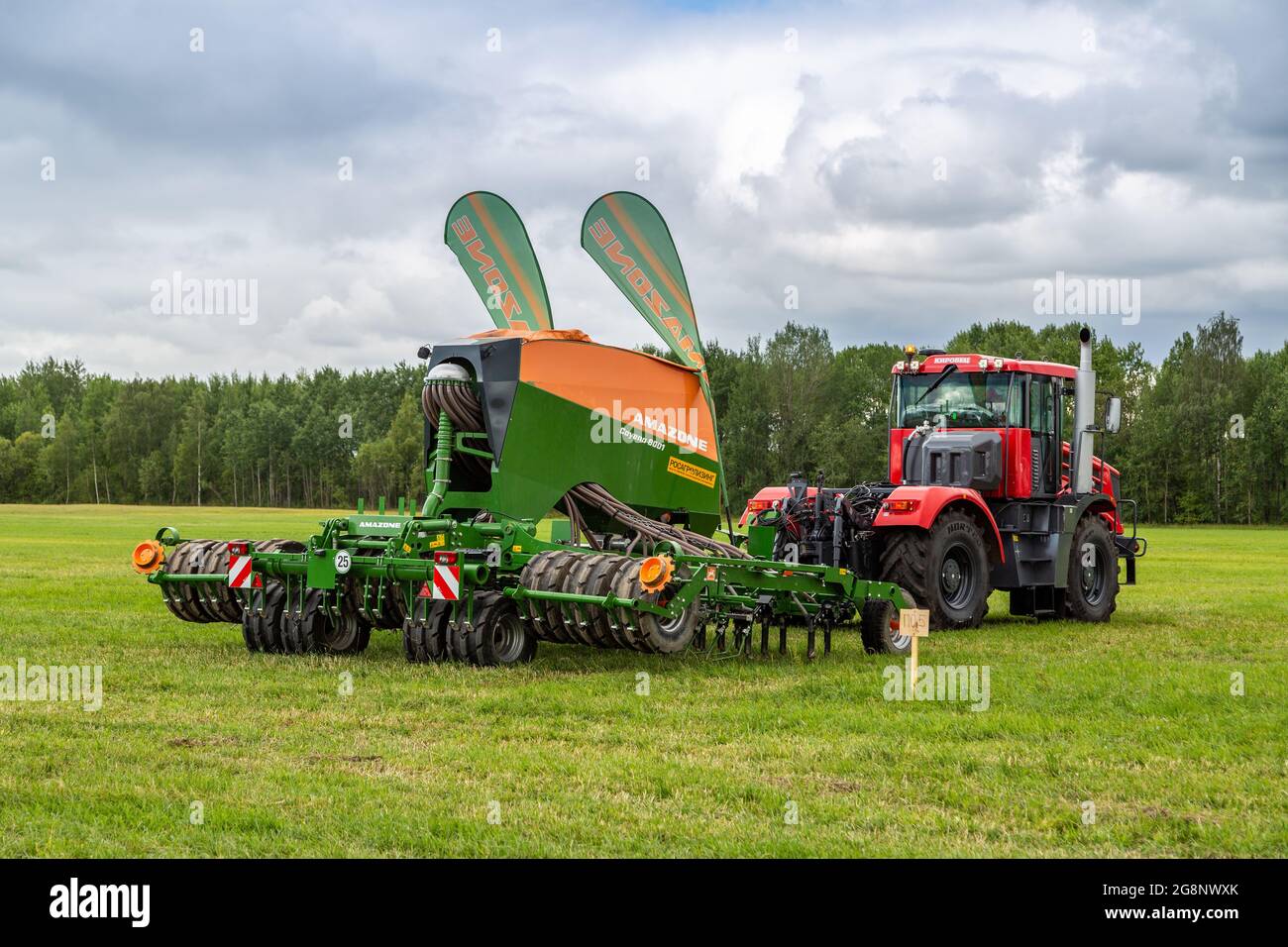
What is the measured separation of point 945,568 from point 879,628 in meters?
2.90

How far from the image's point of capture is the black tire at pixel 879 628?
1339 centimetres

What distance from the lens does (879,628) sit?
527 inches

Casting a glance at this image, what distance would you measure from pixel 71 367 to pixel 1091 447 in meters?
139

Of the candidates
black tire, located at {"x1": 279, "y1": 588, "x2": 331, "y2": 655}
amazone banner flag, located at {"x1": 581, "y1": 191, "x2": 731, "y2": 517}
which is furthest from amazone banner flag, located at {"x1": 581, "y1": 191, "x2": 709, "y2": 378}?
black tire, located at {"x1": 279, "y1": 588, "x2": 331, "y2": 655}

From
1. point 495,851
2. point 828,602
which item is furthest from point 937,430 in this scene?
point 495,851

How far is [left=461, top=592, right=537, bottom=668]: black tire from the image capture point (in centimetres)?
1150

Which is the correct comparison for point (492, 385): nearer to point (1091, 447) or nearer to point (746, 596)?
point (746, 596)

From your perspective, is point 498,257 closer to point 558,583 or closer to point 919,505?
point 558,583

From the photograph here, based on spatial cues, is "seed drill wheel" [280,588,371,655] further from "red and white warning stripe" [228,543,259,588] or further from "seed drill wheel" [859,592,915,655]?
"seed drill wheel" [859,592,915,655]

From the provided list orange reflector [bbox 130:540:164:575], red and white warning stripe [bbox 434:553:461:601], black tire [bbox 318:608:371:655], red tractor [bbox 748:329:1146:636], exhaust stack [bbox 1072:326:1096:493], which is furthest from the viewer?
exhaust stack [bbox 1072:326:1096:493]
